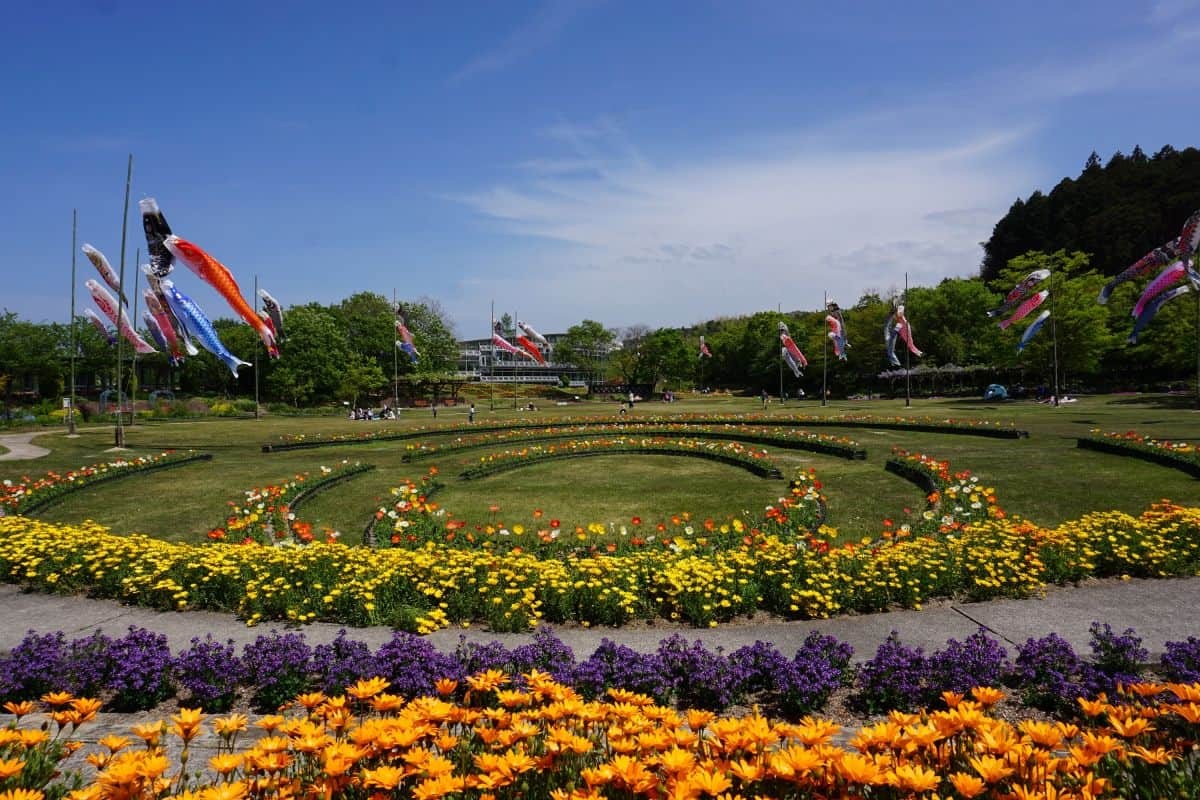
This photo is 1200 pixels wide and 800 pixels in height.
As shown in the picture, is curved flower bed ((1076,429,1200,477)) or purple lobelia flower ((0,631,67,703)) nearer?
purple lobelia flower ((0,631,67,703))

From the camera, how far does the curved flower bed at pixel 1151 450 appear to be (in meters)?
14.4

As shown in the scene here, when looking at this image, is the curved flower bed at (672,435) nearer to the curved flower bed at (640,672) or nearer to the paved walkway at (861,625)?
the paved walkway at (861,625)

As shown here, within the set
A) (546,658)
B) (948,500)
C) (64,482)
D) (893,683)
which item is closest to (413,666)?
(546,658)

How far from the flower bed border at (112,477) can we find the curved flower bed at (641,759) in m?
13.7

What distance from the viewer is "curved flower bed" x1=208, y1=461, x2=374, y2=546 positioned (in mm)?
10328

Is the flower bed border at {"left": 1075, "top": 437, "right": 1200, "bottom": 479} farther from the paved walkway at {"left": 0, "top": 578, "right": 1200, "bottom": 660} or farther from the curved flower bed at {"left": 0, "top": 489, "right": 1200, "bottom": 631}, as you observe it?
the paved walkway at {"left": 0, "top": 578, "right": 1200, "bottom": 660}

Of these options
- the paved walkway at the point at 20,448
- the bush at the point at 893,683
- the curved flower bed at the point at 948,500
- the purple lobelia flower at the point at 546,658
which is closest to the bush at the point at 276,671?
the purple lobelia flower at the point at 546,658

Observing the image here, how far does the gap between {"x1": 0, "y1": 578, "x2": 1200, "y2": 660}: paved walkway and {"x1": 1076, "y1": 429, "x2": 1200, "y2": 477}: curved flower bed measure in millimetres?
8924

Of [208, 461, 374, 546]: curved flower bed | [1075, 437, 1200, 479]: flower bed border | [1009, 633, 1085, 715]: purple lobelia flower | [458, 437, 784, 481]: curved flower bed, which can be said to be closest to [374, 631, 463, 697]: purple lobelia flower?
[1009, 633, 1085, 715]: purple lobelia flower

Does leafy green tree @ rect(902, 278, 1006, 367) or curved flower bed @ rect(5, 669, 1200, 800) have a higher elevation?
leafy green tree @ rect(902, 278, 1006, 367)

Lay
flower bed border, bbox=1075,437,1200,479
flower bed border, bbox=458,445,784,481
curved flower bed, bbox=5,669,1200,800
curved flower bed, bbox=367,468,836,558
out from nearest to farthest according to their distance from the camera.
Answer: curved flower bed, bbox=5,669,1200,800 → curved flower bed, bbox=367,468,836,558 → flower bed border, bbox=1075,437,1200,479 → flower bed border, bbox=458,445,784,481

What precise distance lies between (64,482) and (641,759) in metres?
18.0

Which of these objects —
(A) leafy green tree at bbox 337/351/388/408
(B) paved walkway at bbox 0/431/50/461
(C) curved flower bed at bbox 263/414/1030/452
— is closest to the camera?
(B) paved walkway at bbox 0/431/50/461

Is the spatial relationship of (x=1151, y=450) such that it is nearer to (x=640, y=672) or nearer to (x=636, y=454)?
(x=636, y=454)
